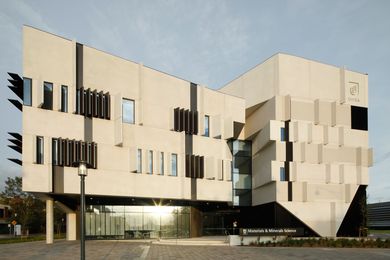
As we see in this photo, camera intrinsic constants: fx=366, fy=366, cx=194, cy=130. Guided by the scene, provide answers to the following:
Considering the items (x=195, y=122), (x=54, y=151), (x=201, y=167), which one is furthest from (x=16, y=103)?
(x=201, y=167)

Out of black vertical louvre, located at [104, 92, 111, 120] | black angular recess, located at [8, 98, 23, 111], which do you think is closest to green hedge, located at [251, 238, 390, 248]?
black vertical louvre, located at [104, 92, 111, 120]

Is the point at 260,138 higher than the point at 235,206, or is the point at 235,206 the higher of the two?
the point at 260,138

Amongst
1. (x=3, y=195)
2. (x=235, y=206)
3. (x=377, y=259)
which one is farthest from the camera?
(x=3, y=195)

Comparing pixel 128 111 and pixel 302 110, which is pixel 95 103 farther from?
pixel 302 110

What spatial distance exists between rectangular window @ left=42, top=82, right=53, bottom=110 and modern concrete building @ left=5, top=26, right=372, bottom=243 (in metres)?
0.08

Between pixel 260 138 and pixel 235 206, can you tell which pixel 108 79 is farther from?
pixel 235 206

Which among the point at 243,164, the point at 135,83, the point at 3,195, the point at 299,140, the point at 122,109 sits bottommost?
the point at 3,195

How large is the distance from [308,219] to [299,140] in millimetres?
8302

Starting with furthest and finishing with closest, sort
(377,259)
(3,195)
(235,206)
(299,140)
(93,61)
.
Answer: (3,195) → (235,206) → (299,140) → (93,61) → (377,259)

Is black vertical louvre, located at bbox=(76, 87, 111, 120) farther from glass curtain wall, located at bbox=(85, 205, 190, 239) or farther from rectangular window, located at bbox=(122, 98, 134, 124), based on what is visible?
glass curtain wall, located at bbox=(85, 205, 190, 239)

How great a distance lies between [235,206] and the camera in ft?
141

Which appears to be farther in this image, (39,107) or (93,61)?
(93,61)

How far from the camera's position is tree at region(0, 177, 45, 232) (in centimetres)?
6638

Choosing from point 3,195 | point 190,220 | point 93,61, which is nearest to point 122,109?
point 93,61
